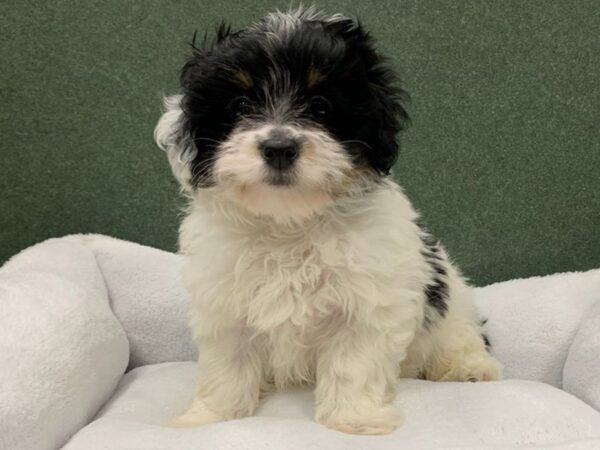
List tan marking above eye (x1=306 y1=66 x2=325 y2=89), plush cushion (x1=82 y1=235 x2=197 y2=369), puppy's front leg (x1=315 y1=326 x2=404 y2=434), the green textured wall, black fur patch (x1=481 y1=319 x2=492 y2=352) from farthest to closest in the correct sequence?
the green textured wall < plush cushion (x1=82 y1=235 x2=197 y2=369) < black fur patch (x1=481 y1=319 x2=492 y2=352) < puppy's front leg (x1=315 y1=326 x2=404 y2=434) < tan marking above eye (x1=306 y1=66 x2=325 y2=89)

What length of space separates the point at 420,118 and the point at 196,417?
1782mm

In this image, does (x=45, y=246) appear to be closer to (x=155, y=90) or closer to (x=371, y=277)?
(x=155, y=90)

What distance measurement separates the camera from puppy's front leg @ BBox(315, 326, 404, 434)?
1884 millimetres

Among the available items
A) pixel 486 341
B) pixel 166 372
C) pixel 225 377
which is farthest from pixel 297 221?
pixel 486 341

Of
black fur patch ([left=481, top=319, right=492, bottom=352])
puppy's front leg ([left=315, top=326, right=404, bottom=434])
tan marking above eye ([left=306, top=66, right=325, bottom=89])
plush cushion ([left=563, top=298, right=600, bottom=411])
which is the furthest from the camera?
black fur patch ([left=481, top=319, right=492, bottom=352])

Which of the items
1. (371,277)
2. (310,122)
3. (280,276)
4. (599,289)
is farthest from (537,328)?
(310,122)

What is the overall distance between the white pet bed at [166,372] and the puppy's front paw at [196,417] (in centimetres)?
10

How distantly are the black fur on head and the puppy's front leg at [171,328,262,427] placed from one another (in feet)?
1.61

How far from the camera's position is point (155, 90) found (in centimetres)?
316

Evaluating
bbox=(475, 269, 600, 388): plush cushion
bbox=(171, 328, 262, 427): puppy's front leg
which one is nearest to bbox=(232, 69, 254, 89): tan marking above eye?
bbox=(171, 328, 262, 427): puppy's front leg

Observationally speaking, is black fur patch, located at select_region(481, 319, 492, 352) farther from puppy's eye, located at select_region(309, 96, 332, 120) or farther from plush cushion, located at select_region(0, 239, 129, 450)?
plush cushion, located at select_region(0, 239, 129, 450)

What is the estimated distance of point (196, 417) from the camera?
2.01 meters

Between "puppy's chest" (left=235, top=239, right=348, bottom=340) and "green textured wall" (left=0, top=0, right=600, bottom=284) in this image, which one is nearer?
"puppy's chest" (left=235, top=239, right=348, bottom=340)

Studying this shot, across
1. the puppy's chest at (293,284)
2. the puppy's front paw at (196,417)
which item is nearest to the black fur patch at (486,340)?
the puppy's chest at (293,284)
